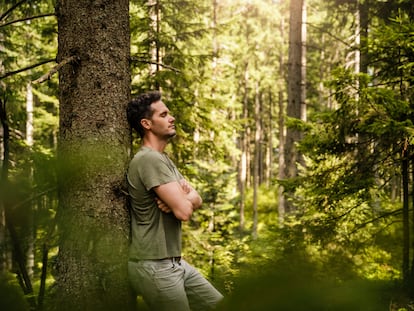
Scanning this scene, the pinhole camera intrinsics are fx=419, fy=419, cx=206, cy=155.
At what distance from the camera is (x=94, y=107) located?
2805mm

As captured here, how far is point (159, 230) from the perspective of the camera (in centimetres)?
278

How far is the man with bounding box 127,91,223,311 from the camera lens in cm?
265

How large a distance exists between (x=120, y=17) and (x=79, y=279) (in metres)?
1.78

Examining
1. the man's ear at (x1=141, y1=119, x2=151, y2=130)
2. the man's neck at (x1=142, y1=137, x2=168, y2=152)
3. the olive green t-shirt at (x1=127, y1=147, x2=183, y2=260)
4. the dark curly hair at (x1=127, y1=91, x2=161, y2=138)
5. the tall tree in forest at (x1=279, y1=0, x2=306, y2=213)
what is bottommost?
the olive green t-shirt at (x1=127, y1=147, x2=183, y2=260)

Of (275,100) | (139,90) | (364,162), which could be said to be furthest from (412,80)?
(275,100)

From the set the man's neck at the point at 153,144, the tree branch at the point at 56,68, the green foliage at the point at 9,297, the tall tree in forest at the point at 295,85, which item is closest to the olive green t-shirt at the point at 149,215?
the man's neck at the point at 153,144

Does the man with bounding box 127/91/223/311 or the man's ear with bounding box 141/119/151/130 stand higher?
the man's ear with bounding box 141/119/151/130

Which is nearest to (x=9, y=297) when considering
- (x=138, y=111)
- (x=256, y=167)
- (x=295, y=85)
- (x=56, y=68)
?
(x=56, y=68)

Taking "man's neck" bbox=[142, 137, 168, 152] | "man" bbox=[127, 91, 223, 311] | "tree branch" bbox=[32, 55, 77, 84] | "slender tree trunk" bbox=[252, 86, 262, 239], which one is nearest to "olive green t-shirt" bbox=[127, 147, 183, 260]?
"man" bbox=[127, 91, 223, 311]

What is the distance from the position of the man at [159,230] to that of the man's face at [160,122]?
79mm

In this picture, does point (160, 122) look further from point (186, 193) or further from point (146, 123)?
point (186, 193)

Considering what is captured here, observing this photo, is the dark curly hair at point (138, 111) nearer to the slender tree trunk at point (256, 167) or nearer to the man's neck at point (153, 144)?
the man's neck at point (153, 144)

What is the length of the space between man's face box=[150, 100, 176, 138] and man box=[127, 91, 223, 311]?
0.26ft

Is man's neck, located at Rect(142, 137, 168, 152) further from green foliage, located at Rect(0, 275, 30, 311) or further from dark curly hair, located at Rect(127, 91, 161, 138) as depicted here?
green foliage, located at Rect(0, 275, 30, 311)
